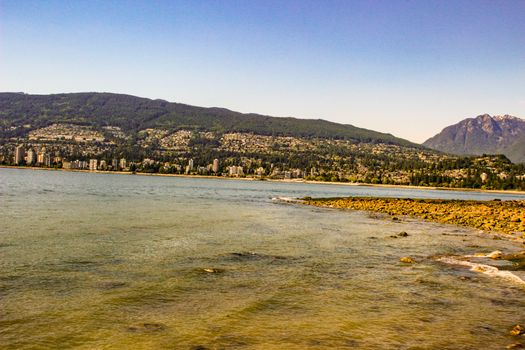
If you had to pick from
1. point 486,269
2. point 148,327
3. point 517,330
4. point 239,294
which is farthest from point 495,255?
point 148,327

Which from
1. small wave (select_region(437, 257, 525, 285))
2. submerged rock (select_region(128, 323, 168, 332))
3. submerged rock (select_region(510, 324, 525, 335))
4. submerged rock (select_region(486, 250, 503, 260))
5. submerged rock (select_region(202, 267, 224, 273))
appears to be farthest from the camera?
submerged rock (select_region(486, 250, 503, 260))

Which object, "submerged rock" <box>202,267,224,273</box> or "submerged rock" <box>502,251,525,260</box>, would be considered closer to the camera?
"submerged rock" <box>202,267,224,273</box>

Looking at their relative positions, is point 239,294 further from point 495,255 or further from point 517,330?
point 495,255

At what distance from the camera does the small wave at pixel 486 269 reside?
19.4 metres

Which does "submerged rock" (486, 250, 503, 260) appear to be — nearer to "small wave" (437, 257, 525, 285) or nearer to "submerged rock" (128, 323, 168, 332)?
"small wave" (437, 257, 525, 285)

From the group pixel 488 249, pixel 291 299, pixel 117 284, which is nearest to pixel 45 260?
pixel 117 284

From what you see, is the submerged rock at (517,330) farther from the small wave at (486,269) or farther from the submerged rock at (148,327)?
the submerged rock at (148,327)

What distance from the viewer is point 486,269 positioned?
2117cm

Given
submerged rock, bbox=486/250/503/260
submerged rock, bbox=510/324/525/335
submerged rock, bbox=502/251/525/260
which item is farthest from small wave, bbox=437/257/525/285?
submerged rock, bbox=510/324/525/335

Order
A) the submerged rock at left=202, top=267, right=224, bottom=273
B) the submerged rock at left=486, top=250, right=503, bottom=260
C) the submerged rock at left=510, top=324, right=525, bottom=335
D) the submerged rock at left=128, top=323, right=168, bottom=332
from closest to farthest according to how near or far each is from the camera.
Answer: the submerged rock at left=128, top=323, right=168, bottom=332, the submerged rock at left=510, top=324, right=525, bottom=335, the submerged rock at left=202, top=267, right=224, bottom=273, the submerged rock at left=486, top=250, right=503, bottom=260

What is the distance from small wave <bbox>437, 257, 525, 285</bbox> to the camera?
63.7 feet

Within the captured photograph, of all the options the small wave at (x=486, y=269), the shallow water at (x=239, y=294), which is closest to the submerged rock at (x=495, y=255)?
the shallow water at (x=239, y=294)

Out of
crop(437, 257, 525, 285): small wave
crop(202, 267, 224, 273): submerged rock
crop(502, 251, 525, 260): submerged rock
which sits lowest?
crop(202, 267, 224, 273): submerged rock

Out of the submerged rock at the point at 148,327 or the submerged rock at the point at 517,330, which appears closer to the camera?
A: the submerged rock at the point at 148,327
